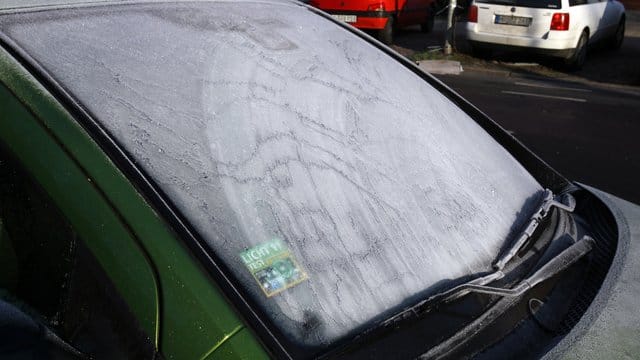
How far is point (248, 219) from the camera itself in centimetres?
167

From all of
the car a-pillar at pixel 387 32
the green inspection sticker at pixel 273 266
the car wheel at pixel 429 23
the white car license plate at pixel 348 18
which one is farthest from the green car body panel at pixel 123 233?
the car wheel at pixel 429 23

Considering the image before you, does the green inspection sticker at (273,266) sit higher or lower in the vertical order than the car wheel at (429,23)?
higher

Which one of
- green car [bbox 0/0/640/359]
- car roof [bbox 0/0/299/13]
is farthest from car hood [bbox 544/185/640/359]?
car roof [bbox 0/0/299/13]

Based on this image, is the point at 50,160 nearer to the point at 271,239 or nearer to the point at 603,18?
the point at 271,239

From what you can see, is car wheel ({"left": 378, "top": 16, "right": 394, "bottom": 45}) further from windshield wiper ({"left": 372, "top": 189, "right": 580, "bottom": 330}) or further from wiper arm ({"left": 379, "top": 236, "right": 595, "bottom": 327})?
wiper arm ({"left": 379, "top": 236, "right": 595, "bottom": 327})

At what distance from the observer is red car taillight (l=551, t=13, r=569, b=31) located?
1349 centimetres

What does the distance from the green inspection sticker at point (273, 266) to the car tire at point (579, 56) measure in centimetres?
1343

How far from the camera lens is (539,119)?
31.8 ft

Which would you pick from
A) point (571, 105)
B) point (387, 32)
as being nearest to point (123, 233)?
point (571, 105)

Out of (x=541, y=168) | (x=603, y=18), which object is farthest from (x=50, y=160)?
(x=603, y=18)

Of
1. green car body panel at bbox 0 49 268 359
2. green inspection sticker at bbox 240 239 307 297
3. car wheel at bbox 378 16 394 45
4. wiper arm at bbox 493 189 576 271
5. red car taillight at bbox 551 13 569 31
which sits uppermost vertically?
green car body panel at bbox 0 49 268 359

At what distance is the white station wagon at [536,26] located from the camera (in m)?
13.5

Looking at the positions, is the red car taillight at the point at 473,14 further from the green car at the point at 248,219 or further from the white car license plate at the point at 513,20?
the green car at the point at 248,219

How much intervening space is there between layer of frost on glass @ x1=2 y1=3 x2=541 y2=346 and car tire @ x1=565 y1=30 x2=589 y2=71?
12520mm
